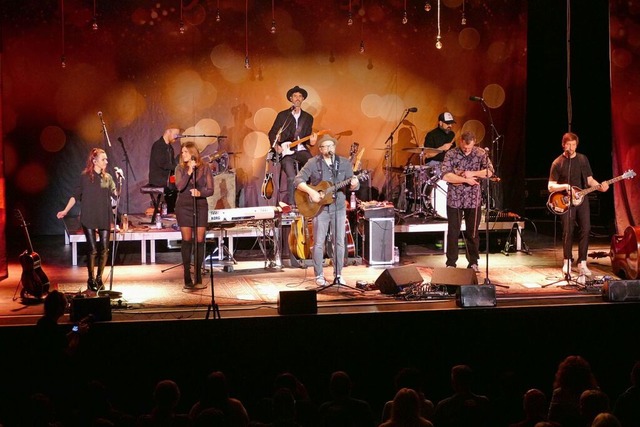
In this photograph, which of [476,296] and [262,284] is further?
[262,284]

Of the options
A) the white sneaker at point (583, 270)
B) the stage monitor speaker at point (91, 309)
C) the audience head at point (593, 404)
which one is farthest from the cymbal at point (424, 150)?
the audience head at point (593, 404)

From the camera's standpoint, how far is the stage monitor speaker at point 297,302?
8.91 m

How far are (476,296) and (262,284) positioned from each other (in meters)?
3.35

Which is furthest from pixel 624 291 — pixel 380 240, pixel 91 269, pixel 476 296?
pixel 91 269

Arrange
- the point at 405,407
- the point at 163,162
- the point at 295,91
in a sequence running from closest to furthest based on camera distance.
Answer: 1. the point at 405,407
2. the point at 295,91
3. the point at 163,162

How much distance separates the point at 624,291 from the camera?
9.45 meters

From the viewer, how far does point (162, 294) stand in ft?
35.3

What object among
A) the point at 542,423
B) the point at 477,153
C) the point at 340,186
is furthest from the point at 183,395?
the point at 477,153

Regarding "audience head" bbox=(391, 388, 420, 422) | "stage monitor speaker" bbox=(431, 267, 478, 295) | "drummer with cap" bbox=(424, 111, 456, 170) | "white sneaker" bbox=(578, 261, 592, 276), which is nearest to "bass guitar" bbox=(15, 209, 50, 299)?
"stage monitor speaker" bbox=(431, 267, 478, 295)

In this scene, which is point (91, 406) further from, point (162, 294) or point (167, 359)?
point (162, 294)

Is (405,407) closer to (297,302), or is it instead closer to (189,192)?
(297,302)

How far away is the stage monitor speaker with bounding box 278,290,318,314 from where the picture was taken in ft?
29.2

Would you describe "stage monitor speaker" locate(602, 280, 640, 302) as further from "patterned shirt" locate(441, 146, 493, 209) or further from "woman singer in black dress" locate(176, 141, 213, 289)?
"woman singer in black dress" locate(176, 141, 213, 289)

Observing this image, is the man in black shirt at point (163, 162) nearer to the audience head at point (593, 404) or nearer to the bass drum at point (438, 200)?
the bass drum at point (438, 200)
